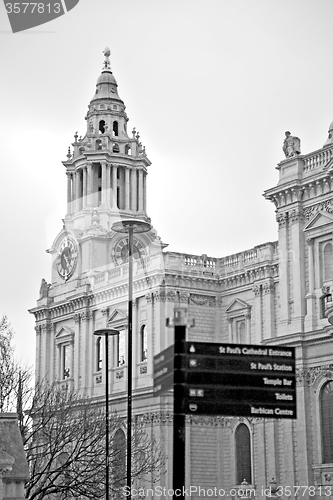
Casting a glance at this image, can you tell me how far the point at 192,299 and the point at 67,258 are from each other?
14.2m

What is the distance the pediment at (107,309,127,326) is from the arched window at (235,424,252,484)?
35.5 ft

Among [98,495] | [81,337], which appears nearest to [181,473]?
[98,495]

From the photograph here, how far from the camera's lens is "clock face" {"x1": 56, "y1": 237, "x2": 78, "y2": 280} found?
69.3m

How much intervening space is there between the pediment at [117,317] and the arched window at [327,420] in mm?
18437

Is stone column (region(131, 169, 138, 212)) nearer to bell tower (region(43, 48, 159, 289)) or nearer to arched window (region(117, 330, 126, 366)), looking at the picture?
bell tower (region(43, 48, 159, 289))

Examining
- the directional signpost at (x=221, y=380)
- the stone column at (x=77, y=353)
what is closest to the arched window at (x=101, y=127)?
the stone column at (x=77, y=353)

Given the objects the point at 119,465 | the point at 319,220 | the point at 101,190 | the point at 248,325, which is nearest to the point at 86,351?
the point at 248,325

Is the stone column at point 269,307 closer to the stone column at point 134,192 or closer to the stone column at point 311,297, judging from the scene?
the stone column at point 311,297

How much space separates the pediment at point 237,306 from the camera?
2255 inches

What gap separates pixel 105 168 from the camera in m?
72.9

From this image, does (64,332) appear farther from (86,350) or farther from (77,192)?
(77,192)

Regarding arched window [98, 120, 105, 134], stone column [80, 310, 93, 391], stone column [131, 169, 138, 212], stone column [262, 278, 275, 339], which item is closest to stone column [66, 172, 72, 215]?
arched window [98, 120, 105, 134]

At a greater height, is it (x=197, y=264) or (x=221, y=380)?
(x=197, y=264)

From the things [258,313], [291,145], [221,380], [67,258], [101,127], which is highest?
[101,127]
